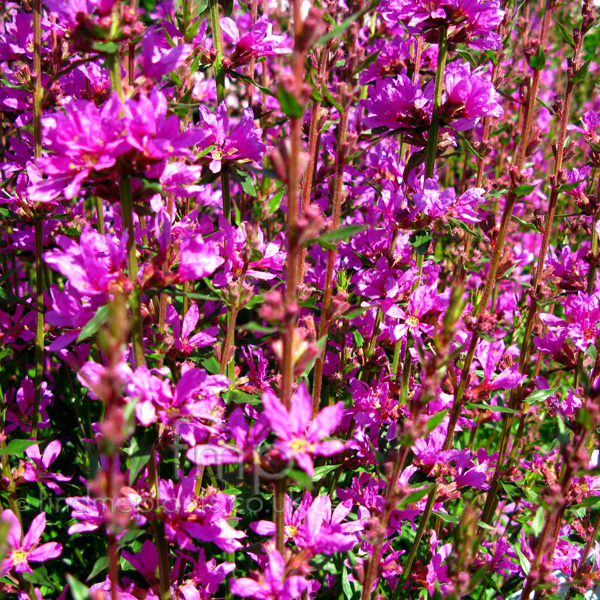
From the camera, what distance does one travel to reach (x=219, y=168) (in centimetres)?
255

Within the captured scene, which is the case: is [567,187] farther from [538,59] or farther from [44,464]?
[44,464]

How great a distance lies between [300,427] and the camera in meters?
1.77

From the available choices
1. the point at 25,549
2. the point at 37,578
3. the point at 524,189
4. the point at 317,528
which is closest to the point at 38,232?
the point at 25,549

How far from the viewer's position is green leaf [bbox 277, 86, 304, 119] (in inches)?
60.4

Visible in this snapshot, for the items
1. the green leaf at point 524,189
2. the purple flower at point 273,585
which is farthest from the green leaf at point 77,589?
the green leaf at point 524,189

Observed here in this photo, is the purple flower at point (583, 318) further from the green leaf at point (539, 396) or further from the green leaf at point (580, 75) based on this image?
the green leaf at point (580, 75)

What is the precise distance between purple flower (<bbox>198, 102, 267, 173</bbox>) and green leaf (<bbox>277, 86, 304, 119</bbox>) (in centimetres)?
108

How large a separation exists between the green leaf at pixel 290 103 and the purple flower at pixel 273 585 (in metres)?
1.30

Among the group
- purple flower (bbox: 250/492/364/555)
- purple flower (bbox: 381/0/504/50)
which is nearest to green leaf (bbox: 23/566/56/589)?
purple flower (bbox: 250/492/364/555)

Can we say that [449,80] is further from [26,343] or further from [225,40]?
[225,40]

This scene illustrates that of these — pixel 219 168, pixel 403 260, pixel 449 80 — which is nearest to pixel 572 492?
pixel 403 260

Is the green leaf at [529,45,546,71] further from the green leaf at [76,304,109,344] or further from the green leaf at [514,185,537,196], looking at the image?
the green leaf at [76,304,109,344]

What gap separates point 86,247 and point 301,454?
3.06 feet

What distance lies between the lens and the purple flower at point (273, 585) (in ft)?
5.99
